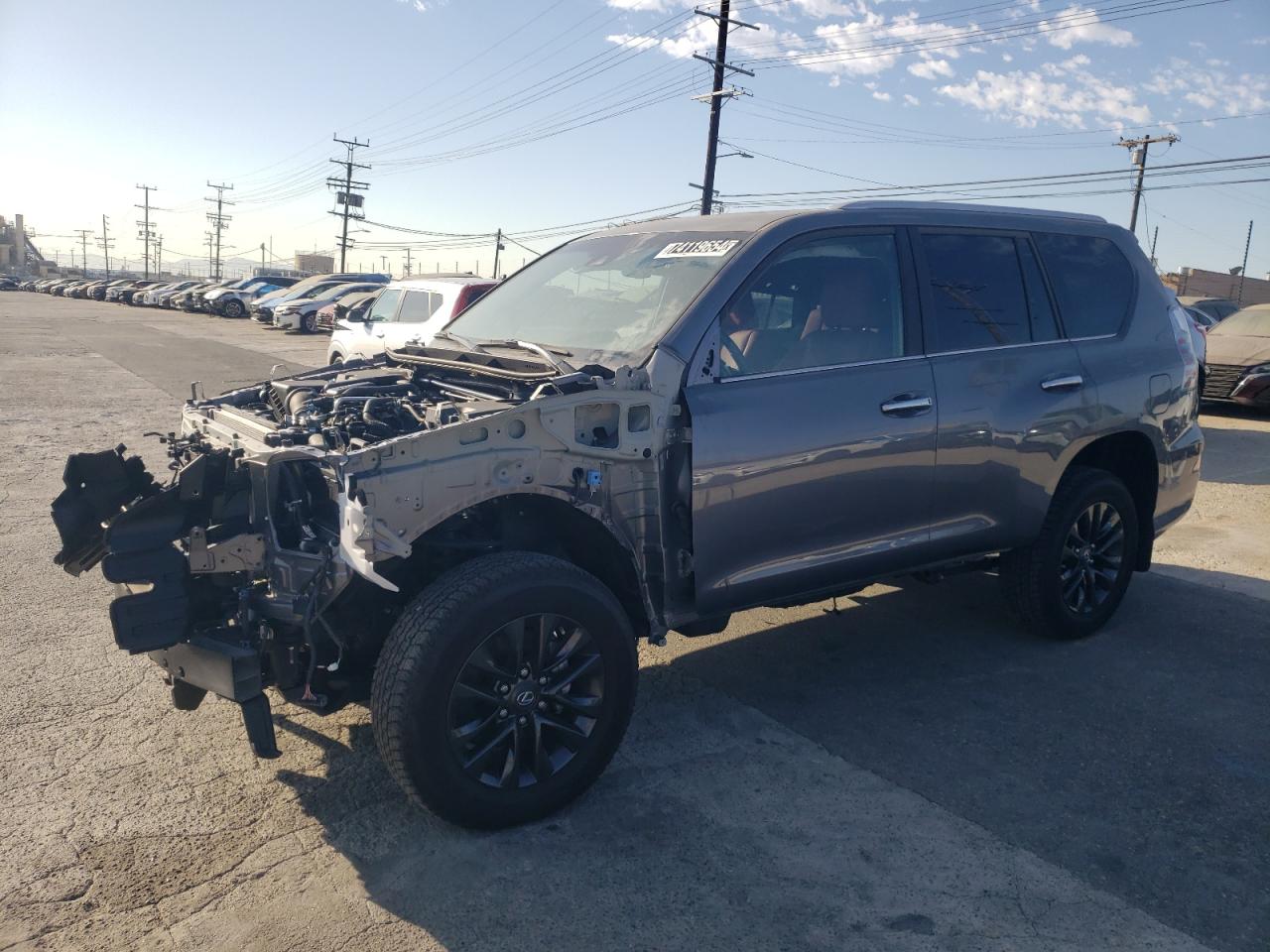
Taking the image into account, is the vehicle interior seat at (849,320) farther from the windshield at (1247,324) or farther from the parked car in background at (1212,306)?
the parked car in background at (1212,306)

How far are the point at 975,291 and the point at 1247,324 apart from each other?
1252 cm

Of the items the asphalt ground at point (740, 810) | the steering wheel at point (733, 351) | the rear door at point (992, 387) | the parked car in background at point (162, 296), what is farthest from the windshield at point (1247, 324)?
the parked car in background at point (162, 296)

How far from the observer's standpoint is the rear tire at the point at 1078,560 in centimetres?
478

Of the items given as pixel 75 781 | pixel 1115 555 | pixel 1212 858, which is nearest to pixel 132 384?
pixel 75 781

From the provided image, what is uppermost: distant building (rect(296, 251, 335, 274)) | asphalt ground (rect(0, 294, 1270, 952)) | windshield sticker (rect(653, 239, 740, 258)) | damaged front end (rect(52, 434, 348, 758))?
distant building (rect(296, 251, 335, 274))

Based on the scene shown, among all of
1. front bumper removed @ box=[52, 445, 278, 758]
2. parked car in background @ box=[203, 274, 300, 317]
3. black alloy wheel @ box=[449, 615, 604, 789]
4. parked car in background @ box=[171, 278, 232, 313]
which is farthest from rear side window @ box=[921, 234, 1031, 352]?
parked car in background @ box=[171, 278, 232, 313]

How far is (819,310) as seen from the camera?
4031 millimetres

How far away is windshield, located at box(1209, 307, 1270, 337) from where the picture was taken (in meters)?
14.1

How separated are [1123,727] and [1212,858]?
0.94m

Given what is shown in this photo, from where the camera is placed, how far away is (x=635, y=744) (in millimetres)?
3842

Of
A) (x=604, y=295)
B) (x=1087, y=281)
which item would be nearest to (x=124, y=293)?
(x=604, y=295)

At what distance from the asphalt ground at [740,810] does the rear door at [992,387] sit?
79cm

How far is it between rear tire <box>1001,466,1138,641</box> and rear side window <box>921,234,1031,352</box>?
33.3 inches

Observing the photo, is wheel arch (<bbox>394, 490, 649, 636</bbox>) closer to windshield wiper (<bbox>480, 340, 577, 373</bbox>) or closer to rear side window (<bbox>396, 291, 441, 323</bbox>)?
windshield wiper (<bbox>480, 340, 577, 373</bbox>)
